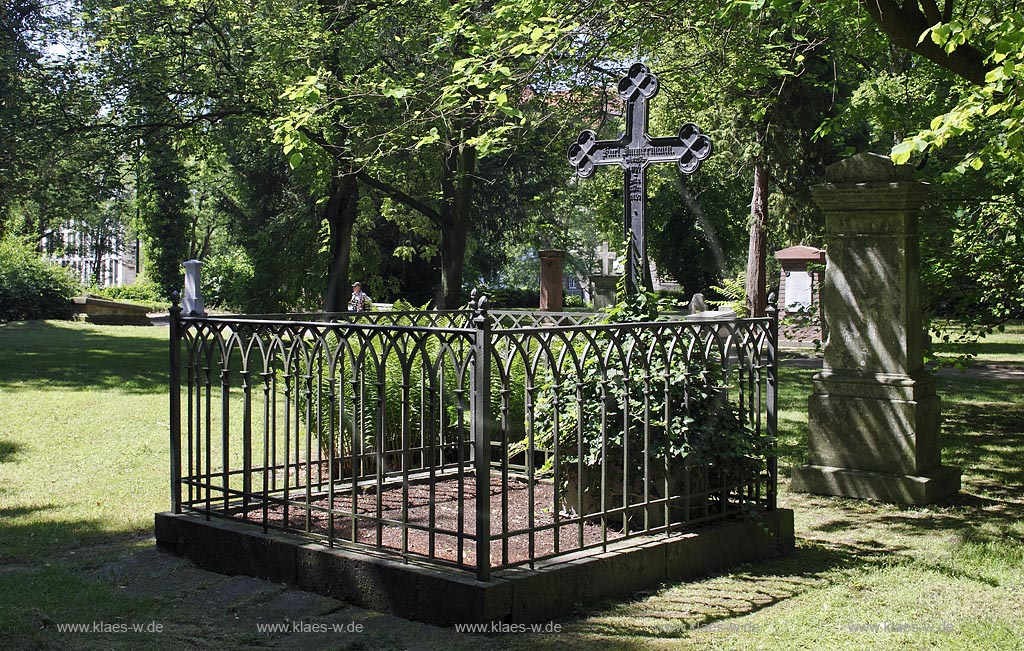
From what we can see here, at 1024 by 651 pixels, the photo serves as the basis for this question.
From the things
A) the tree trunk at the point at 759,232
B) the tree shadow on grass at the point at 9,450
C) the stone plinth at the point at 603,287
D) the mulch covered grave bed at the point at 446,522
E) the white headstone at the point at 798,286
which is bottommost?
the tree shadow on grass at the point at 9,450

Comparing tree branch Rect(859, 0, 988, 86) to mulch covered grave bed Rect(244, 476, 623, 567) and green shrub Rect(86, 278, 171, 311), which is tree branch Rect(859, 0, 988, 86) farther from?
green shrub Rect(86, 278, 171, 311)

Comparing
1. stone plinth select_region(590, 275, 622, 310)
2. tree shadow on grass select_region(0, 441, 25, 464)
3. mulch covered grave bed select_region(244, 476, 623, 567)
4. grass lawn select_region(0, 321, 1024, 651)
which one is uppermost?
stone plinth select_region(590, 275, 622, 310)

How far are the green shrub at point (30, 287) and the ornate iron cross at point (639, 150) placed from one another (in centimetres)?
3082

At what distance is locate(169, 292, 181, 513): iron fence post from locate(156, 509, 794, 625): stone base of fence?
18cm

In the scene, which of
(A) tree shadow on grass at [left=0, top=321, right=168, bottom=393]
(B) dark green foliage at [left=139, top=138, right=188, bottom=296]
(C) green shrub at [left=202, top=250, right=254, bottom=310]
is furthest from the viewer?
(B) dark green foliage at [left=139, top=138, right=188, bottom=296]

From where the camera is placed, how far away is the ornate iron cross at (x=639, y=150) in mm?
6965

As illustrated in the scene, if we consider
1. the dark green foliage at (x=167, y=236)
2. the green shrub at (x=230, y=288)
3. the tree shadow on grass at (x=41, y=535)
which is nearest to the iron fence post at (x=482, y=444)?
the tree shadow on grass at (x=41, y=535)

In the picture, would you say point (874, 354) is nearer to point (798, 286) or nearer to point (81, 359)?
point (81, 359)

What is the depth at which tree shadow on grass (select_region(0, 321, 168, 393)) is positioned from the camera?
16031 mm

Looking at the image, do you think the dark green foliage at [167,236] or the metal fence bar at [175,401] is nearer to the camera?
the metal fence bar at [175,401]

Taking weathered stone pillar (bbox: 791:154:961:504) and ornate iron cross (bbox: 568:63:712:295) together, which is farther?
weathered stone pillar (bbox: 791:154:961:504)

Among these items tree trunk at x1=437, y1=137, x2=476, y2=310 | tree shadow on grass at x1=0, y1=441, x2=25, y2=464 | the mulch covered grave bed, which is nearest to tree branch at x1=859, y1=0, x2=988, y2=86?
the mulch covered grave bed

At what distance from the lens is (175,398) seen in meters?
6.36

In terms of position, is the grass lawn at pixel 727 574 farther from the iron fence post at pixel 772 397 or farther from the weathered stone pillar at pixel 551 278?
the weathered stone pillar at pixel 551 278
